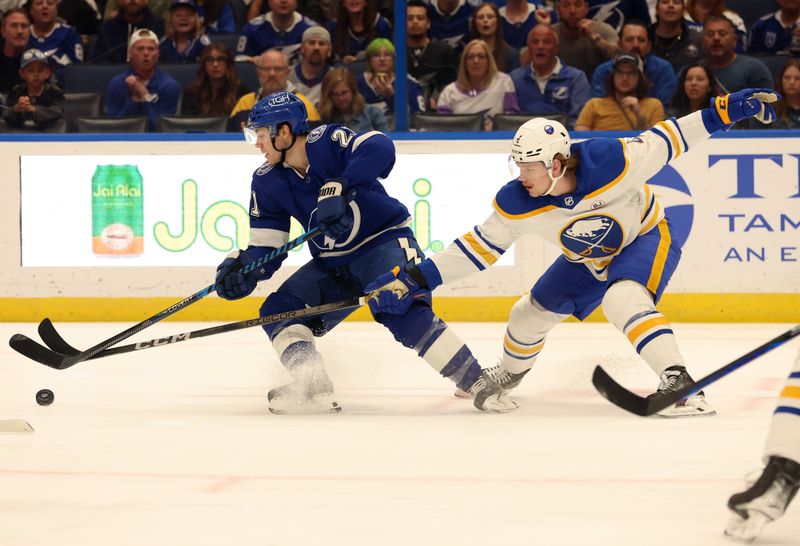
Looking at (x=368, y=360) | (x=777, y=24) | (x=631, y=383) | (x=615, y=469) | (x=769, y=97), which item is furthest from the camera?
(x=777, y=24)

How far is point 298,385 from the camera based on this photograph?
405cm

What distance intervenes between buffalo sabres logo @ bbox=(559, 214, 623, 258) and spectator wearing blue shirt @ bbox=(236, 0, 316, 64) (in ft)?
12.6

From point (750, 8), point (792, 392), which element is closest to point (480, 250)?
point (792, 392)

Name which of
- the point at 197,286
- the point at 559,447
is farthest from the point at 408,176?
the point at 559,447

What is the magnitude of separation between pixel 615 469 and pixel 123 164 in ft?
13.9

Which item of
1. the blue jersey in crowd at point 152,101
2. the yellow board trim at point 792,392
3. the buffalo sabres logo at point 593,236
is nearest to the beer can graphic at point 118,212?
the blue jersey in crowd at point 152,101

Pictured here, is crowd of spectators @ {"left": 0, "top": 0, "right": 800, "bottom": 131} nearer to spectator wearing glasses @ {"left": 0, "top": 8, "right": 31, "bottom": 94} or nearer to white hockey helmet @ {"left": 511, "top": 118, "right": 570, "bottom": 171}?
spectator wearing glasses @ {"left": 0, "top": 8, "right": 31, "bottom": 94}

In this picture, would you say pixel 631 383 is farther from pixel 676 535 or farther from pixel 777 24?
pixel 777 24

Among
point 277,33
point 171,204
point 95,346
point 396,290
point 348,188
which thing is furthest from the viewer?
point 277,33

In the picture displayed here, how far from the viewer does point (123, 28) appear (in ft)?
25.4

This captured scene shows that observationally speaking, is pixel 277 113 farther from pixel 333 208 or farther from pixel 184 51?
pixel 184 51

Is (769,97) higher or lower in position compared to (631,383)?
higher

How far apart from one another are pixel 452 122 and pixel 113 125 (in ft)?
5.91

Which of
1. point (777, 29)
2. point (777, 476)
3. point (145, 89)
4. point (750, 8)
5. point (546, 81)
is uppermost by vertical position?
point (750, 8)
